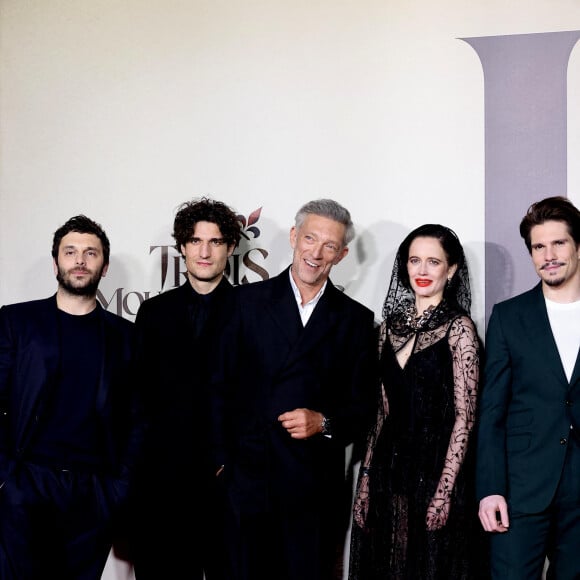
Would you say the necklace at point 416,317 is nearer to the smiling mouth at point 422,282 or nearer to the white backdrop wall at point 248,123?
the smiling mouth at point 422,282

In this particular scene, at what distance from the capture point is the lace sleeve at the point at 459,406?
280 centimetres

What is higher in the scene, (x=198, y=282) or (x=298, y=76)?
(x=298, y=76)

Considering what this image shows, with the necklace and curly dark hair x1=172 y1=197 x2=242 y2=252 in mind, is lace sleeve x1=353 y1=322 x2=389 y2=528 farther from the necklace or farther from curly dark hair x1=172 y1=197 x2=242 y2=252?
curly dark hair x1=172 y1=197 x2=242 y2=252

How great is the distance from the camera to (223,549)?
122 inches

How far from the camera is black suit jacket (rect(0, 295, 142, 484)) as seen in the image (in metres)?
2.96

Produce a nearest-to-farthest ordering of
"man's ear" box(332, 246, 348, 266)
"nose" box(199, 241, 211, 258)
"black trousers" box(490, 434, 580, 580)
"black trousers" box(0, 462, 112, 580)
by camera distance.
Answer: "black trousers" box(490, 434, 580, 580), "black trousers" box(0, 462, 112, 580), "man's ear" box(332, 246, 348, 266), "nose" box(199, 241, 211, 258)

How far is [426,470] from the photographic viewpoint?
287 centimetres

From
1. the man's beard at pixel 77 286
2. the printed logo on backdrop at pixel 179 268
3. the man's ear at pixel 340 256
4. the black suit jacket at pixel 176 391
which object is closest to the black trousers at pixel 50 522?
the black suit jacket at pixel 176 391

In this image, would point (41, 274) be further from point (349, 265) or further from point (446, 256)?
point (446, 256)

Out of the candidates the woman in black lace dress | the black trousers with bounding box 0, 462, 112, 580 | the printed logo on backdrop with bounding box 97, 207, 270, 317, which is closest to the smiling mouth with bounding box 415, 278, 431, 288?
the woman in black lace dress

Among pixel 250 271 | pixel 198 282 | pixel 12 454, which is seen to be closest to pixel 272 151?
pixel 250 271

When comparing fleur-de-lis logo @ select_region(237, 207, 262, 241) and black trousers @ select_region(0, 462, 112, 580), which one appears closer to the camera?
black trousers @ select_region(0, 462, 112, 580)

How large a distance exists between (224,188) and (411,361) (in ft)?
4.86

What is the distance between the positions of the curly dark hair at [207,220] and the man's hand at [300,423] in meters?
0.92
